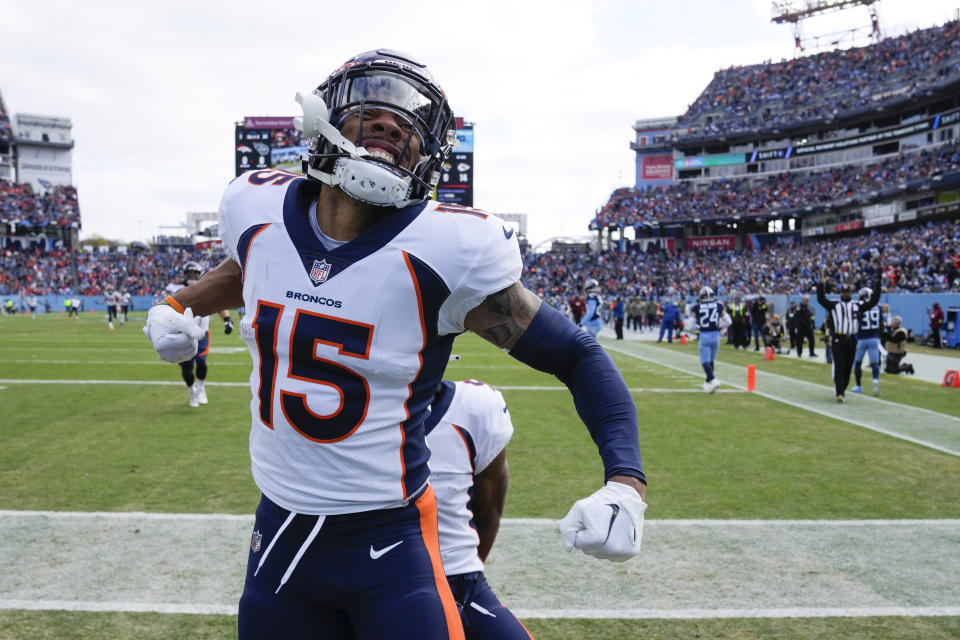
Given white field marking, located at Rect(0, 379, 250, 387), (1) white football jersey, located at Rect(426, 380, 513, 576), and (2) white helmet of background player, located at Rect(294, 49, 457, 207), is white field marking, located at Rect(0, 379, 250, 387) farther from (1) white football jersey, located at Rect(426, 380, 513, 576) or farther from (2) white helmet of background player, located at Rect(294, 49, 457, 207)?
(2) white helmet of background player, located at Rect(294, 49, 457, 207)

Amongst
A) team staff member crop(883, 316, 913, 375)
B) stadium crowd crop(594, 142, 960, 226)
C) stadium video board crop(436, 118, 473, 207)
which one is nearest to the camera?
team staff member crop(883, 316, 913, 375)

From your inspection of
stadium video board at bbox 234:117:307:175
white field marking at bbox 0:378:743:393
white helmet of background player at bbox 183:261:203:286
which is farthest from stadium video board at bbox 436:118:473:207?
white helmet of background player at bbox 183:261:203:286

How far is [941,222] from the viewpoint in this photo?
124ft

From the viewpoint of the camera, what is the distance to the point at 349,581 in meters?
1.70

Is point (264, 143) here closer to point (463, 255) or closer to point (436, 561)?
point (463, 255)

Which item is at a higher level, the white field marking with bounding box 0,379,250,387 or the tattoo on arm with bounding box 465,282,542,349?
the tattoo on arm with bounding box 465,282,542,349

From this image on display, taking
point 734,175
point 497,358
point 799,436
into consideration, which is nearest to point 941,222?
point 734,175

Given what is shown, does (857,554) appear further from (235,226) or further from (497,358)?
(497,358)

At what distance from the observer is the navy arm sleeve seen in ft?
5.74

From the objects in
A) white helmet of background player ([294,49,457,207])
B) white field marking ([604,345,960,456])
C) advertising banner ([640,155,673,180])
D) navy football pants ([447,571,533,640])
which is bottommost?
white field marking ([604,345,960,456])

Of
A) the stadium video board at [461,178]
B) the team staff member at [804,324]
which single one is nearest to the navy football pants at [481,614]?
the team staff member at [804,324]

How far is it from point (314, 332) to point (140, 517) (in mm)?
3912

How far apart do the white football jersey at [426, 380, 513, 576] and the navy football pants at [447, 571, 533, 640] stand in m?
0.04

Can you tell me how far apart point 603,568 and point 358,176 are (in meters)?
3.13
